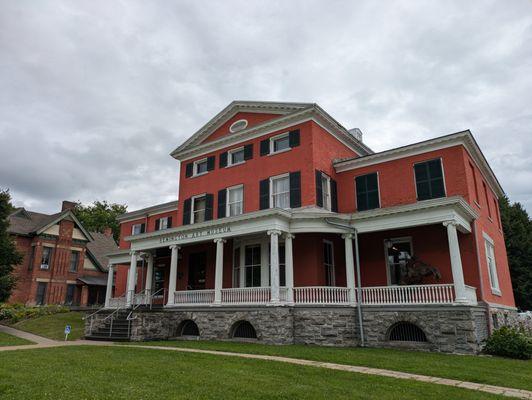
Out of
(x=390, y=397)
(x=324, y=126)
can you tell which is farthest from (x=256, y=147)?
(x=390, y=397)

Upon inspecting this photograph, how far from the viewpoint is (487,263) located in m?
17.9

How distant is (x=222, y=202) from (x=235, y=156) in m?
2.66

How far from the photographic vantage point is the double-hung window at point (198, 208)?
2267 centimetres

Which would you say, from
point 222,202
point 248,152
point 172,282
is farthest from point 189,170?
point 172,282

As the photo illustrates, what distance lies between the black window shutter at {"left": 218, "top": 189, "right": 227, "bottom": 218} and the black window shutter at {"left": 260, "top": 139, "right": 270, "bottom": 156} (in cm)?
298

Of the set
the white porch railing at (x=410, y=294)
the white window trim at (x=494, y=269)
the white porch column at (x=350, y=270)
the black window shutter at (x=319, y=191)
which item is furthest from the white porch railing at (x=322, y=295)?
the white window trim at (x=494, y=269)

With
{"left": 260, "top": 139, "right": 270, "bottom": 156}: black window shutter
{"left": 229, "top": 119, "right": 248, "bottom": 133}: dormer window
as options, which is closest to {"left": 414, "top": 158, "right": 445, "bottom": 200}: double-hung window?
{"left": 260, "top": 139, "right": 270, "bottom": 156}: black window shutter

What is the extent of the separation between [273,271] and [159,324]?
624 centimetres

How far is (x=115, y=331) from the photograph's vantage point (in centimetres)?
1752

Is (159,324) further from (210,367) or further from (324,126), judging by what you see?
(324,126)

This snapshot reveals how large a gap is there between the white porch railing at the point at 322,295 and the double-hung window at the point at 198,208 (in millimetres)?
8753

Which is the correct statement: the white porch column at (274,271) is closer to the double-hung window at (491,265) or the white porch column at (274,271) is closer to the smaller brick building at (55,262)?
the double-hung window at (491,265)

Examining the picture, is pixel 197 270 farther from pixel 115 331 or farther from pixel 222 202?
pixel 115 331

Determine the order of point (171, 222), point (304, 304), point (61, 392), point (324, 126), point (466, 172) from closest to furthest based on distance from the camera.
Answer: point (61, 392), point (304, 304), point (466, 172), point (324, 126), point (171, 222)
